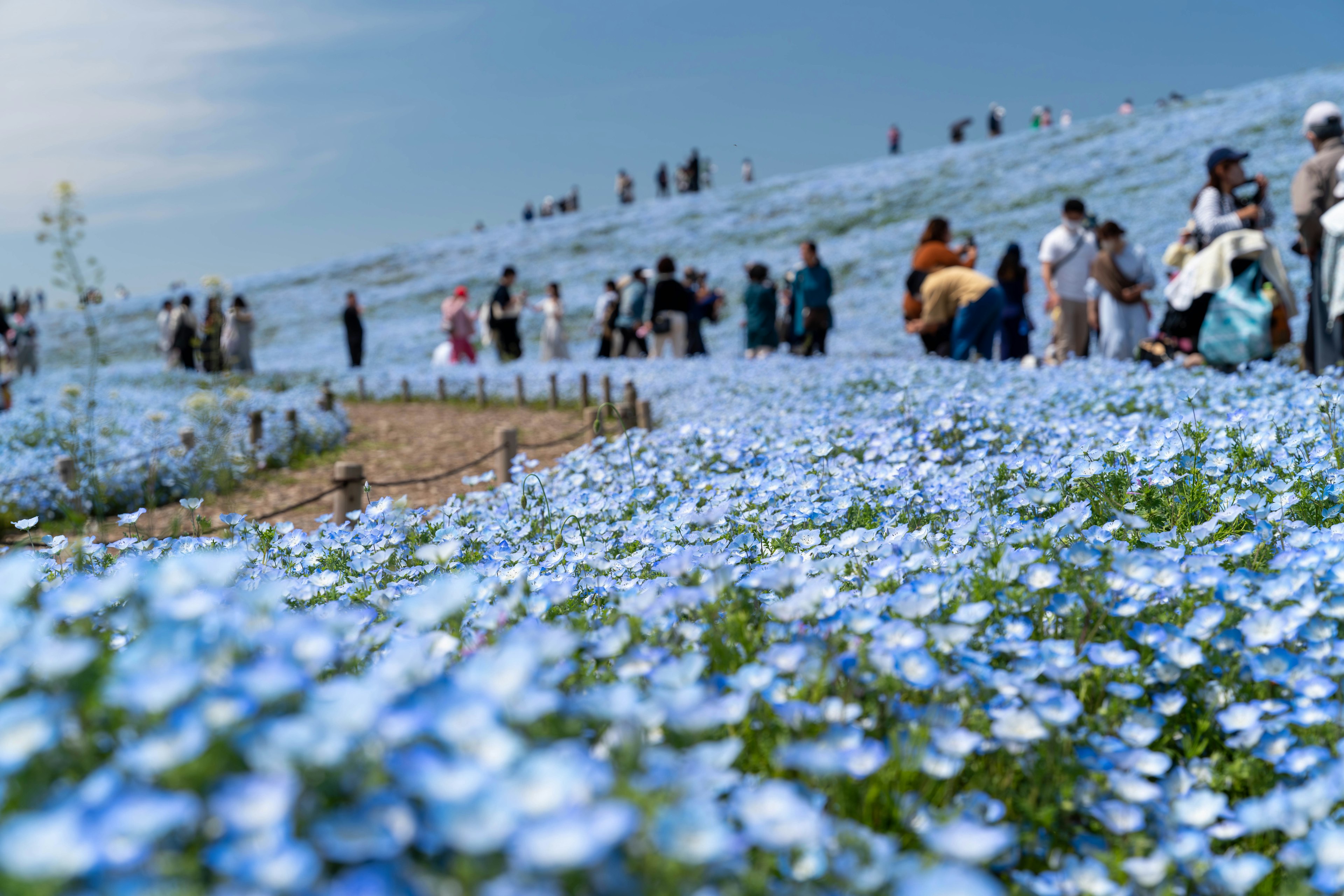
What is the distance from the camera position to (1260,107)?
1405 inches

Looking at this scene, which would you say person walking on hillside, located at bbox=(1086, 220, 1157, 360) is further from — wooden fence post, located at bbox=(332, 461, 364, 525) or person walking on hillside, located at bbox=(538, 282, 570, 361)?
person walking on hillside, located at bbox=(538, 282, 570, 361)

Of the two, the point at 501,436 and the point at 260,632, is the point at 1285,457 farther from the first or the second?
the point at 501,436

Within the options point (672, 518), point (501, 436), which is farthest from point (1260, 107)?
point (672, 518)

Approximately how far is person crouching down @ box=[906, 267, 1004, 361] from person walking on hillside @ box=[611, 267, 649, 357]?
23.4 feet

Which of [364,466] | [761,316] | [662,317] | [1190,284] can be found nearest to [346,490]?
[364,466]

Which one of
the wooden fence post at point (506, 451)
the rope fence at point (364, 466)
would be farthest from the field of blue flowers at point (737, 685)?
the wooden fence post at point (506, 451)

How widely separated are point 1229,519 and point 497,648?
8.13 ft

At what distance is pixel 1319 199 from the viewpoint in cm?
790

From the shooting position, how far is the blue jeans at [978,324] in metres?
11.4

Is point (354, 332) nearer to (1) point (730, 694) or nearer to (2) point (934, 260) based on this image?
(2) point (934, 260)

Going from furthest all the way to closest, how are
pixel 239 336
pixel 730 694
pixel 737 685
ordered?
pixel 239 336 → pixel 730 694 → pixel 737 685

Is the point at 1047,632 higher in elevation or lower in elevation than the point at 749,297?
lower

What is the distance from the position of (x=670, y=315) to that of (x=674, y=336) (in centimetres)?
42

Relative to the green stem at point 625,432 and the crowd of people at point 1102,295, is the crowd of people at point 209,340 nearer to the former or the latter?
the crowd of people at point 1102,295
